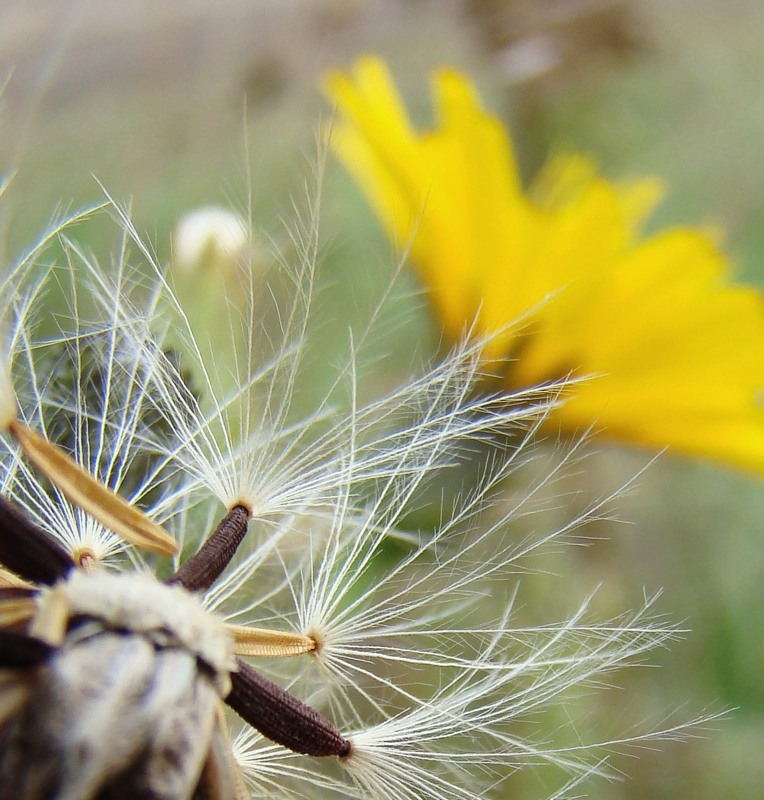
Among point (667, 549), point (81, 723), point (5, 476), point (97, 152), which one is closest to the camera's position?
point (81, 723)

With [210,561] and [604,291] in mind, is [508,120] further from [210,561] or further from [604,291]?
[210,561]

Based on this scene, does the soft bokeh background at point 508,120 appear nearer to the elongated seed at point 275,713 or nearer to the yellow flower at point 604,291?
the yellow flower at point 604,291

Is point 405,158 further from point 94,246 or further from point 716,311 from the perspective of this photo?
point 94,246

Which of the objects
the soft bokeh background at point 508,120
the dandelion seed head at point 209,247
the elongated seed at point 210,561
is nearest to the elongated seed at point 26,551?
the elongated seed at point 210,561

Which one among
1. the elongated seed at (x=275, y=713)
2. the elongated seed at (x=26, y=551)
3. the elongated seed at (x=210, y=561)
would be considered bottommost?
the elongated seed at (x=275, y=713)

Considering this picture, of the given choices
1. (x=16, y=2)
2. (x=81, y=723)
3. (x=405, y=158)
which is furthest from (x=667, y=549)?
(x=16, y=2)

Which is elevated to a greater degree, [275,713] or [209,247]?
[209,247]

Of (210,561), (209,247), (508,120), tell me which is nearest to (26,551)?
(210,561)

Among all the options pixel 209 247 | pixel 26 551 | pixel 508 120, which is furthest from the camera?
pixel 508 120
